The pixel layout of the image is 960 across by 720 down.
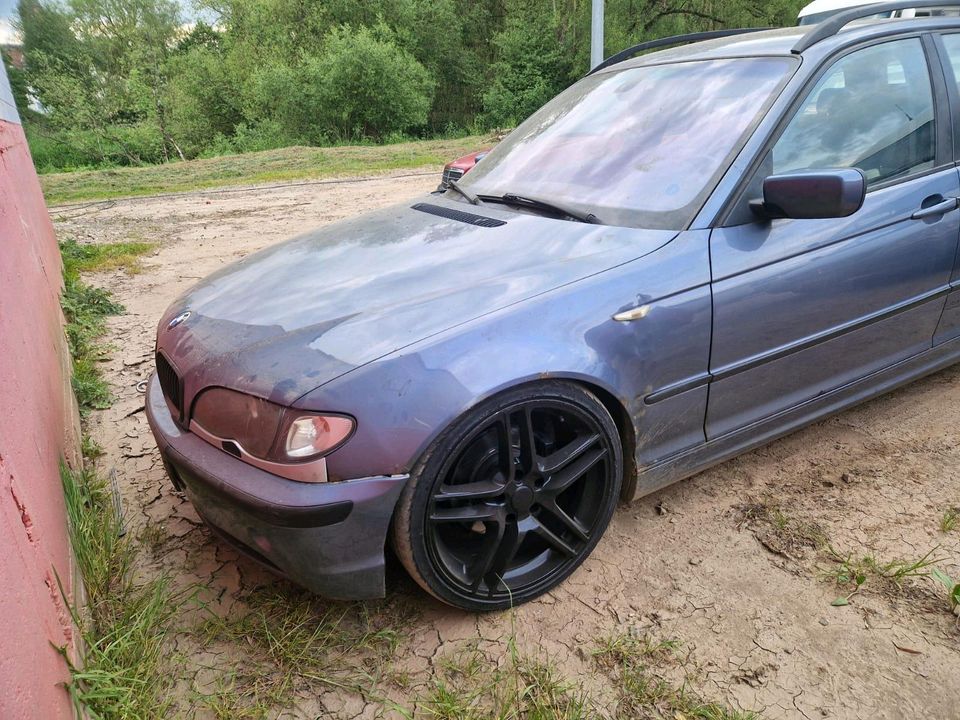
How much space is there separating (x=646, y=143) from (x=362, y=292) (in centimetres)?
118

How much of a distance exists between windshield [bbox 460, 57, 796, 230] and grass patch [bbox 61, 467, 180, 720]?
1.87 metres

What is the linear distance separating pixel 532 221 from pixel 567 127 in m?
0.67

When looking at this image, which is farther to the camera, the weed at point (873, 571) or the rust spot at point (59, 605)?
the weed at point (873, 571)

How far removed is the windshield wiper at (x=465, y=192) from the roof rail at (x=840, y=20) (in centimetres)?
125

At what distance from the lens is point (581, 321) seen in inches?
75.8

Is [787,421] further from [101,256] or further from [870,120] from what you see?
[101,256]

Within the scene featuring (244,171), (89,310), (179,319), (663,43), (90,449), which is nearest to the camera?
(179,319)

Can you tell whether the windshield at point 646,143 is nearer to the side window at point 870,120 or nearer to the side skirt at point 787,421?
the side window at point 870,120

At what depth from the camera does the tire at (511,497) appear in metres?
1.79

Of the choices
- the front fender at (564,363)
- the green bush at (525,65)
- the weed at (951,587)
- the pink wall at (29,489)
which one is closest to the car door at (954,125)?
the weed at (951,587)

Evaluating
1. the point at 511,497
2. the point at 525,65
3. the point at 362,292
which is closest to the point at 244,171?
the point at 362,292

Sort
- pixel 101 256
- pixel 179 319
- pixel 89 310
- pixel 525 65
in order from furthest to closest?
1. pixel 525 65
2. pixel 101 256
3. pixel 89 310
4. pixel 179 319

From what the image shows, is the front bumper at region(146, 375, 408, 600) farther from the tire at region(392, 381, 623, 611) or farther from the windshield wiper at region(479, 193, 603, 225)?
the windshield wiper at region(479, 193, 603, 225)

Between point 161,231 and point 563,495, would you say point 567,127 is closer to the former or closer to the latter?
point 563,495
